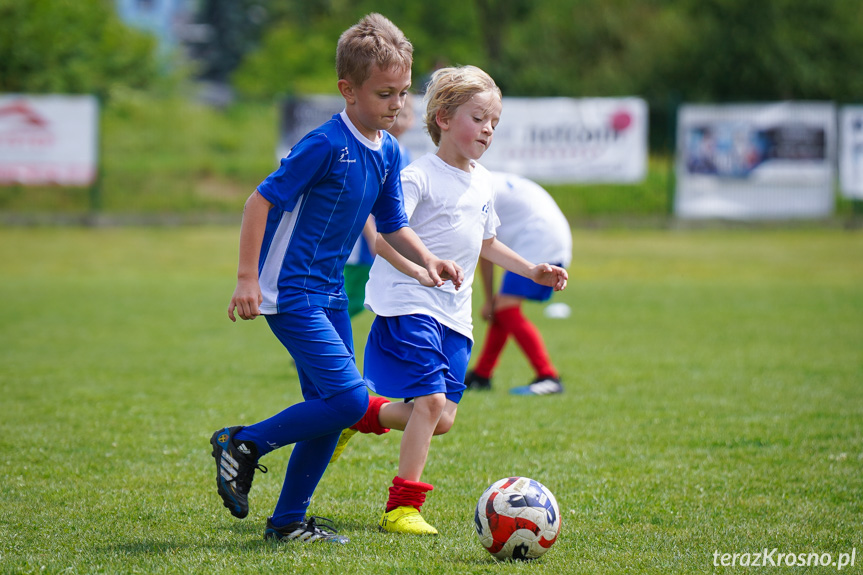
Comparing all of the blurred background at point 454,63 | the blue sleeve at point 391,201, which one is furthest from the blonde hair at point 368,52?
the blurred background at point 454,63

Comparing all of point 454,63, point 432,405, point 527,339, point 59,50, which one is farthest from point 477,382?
point 59,50

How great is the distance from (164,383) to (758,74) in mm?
30587

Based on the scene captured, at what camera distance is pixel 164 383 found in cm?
719

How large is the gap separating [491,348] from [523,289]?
502 millimetres

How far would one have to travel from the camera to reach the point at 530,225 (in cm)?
686

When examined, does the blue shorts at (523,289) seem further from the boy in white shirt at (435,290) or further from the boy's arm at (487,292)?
the boy in white shirt at (435,290)

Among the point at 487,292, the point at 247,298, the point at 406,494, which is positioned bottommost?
the point at 406,494

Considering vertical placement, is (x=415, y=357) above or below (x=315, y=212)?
below

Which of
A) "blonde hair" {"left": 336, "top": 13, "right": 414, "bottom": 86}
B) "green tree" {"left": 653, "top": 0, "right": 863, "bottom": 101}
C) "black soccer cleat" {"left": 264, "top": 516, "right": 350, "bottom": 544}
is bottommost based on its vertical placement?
"black soccer cleat" {"left": 264, "top": 516, "right": 350, "bottom": 544}

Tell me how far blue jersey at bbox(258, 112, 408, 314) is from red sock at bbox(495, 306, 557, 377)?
11.4 ft

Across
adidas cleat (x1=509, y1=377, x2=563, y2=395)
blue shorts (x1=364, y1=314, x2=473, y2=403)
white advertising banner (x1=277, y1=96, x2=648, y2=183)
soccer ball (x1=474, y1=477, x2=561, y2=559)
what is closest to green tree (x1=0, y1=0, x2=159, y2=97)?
white advertising banner (x1=277, y1=96, x2=648, y2=183)

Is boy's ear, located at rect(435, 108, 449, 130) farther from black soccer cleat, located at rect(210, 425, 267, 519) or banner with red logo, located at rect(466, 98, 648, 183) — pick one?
banner with red logo, located at rect(466, 98, 648, 183)

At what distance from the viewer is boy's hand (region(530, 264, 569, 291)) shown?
4.04 metres

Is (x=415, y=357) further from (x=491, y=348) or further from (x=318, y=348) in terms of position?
(x=491, y=348)
